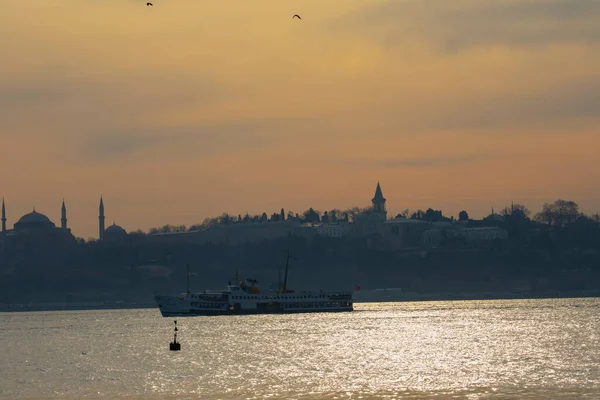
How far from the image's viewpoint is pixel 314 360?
3826 inches

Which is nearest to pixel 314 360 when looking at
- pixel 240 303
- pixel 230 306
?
pixel 230 306

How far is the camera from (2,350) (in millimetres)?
118312

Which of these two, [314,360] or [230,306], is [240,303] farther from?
[314,360]

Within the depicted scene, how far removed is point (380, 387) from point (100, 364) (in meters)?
28.2

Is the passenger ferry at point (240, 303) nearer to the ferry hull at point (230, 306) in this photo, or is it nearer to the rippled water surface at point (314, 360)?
the ferry hull at point (230, 306)

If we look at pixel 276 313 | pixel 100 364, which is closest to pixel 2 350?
pixel 100 364

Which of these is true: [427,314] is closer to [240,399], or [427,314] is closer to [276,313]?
[276,313]

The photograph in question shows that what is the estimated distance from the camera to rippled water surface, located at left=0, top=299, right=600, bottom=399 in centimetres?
7719

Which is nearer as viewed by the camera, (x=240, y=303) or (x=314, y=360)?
(x=314, y=360)

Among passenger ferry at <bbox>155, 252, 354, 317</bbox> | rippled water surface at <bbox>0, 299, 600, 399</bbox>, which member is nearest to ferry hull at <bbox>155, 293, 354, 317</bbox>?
passenger ferry at <bbox>155, 252, 354, 317</bbox>

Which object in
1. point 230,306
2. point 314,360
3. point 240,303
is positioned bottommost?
point 314,360

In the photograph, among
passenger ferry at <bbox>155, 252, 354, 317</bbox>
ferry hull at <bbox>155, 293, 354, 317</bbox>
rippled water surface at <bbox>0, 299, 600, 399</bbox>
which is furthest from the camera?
passenger ferry at <bbox>155, 252, 354, 317</bbox>

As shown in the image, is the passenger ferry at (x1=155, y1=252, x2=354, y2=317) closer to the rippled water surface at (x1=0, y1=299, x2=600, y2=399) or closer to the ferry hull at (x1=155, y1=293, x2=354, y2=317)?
the ferry hull at (x1=155, y1=293, x2=354, y2=317)

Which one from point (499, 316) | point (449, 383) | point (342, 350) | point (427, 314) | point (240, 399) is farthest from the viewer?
point (427, 314)
